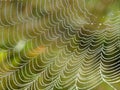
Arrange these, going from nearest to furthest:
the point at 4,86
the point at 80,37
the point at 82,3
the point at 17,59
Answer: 1. the point at 4,86
2. the point at 17,59
3. the point at 80,37
4. the point at 82,3

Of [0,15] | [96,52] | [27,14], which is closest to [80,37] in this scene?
[96,52]

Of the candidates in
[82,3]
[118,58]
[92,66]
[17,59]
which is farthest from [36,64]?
[82,3]

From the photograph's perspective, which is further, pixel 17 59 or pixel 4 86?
pixel 17 59

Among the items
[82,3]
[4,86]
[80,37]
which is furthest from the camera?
[82,3]

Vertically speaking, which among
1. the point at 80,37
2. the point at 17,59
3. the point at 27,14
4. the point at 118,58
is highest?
the point at 27,14

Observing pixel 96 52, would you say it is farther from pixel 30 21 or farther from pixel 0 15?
pixel 0 15

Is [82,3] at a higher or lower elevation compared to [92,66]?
higher

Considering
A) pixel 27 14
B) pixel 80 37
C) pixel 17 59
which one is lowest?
pixel 80 37

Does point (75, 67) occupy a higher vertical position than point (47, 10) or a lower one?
lower

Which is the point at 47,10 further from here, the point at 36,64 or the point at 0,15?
the point at 36,64
